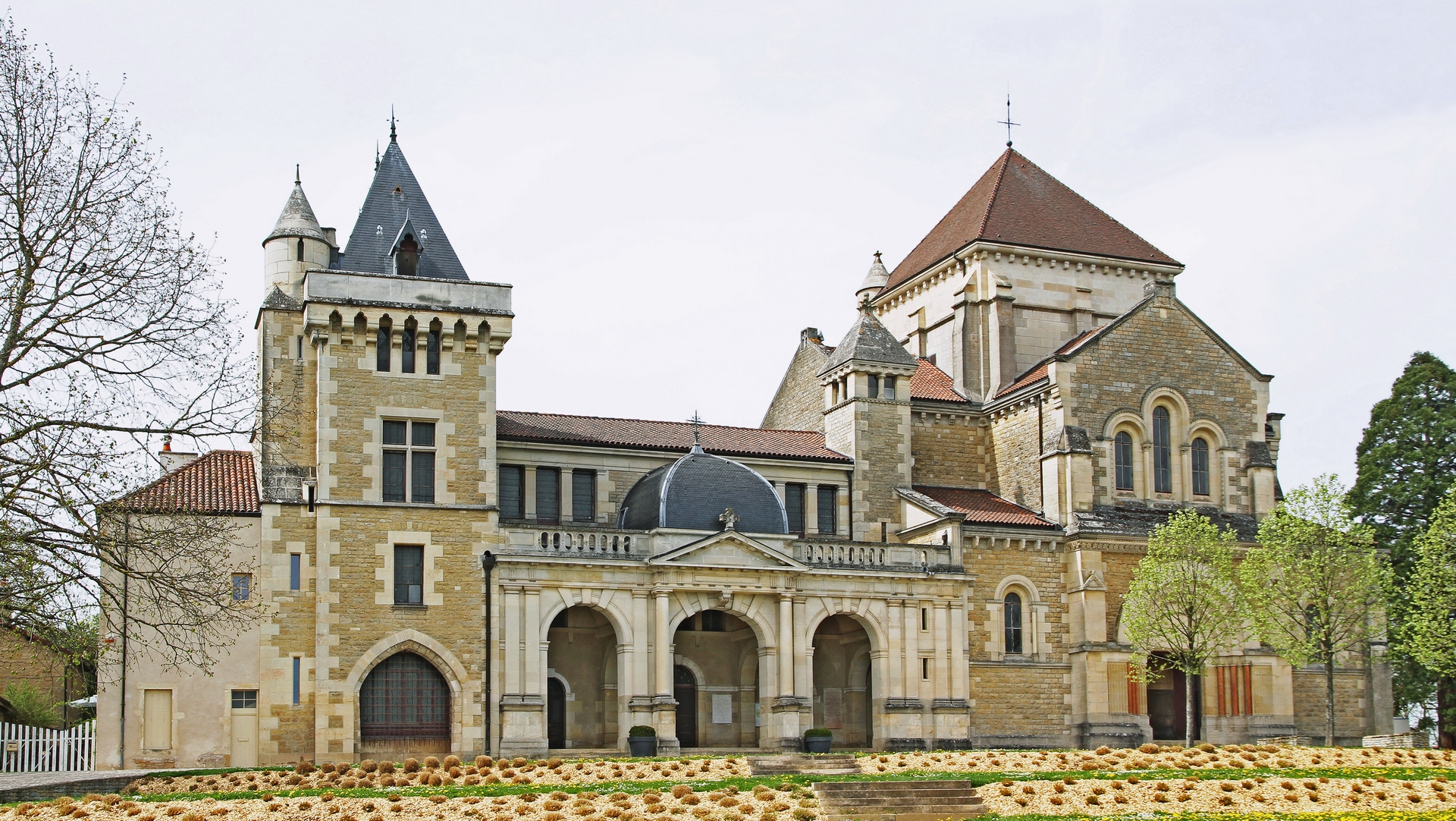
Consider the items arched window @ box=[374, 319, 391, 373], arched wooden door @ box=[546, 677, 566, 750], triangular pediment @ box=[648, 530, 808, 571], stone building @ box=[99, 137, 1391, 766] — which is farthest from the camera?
arched wooden door @ box=[546, 677, 566, 750]

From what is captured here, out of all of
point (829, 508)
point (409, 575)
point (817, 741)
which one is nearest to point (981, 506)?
point (829, 508)

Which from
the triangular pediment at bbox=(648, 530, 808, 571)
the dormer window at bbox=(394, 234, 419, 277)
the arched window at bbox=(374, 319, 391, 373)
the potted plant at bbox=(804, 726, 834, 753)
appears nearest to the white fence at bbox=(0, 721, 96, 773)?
the arched window at bbox=(374, 319, 391, 373)

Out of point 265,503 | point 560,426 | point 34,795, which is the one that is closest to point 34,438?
point 34,795

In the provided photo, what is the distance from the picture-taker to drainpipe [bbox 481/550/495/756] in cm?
3969

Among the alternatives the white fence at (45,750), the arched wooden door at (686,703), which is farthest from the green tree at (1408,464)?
the white fence at (45,750)

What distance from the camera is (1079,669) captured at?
151ft

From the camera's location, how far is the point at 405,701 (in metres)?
39.8

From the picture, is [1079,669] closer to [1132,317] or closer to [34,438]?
[1132,317]

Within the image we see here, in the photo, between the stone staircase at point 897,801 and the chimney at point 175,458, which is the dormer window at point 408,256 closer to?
the chimney at point 175,458

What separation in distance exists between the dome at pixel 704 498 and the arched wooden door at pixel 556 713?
182 inches

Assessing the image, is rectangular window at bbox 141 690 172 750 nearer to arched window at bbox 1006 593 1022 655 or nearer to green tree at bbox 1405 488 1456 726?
arched window at bbox 1006 593 1022 655

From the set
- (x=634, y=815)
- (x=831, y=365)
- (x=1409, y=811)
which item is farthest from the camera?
(x=831, y=365)

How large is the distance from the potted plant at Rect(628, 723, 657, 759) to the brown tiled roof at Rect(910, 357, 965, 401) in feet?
47.8

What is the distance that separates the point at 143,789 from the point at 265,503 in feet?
36.9
